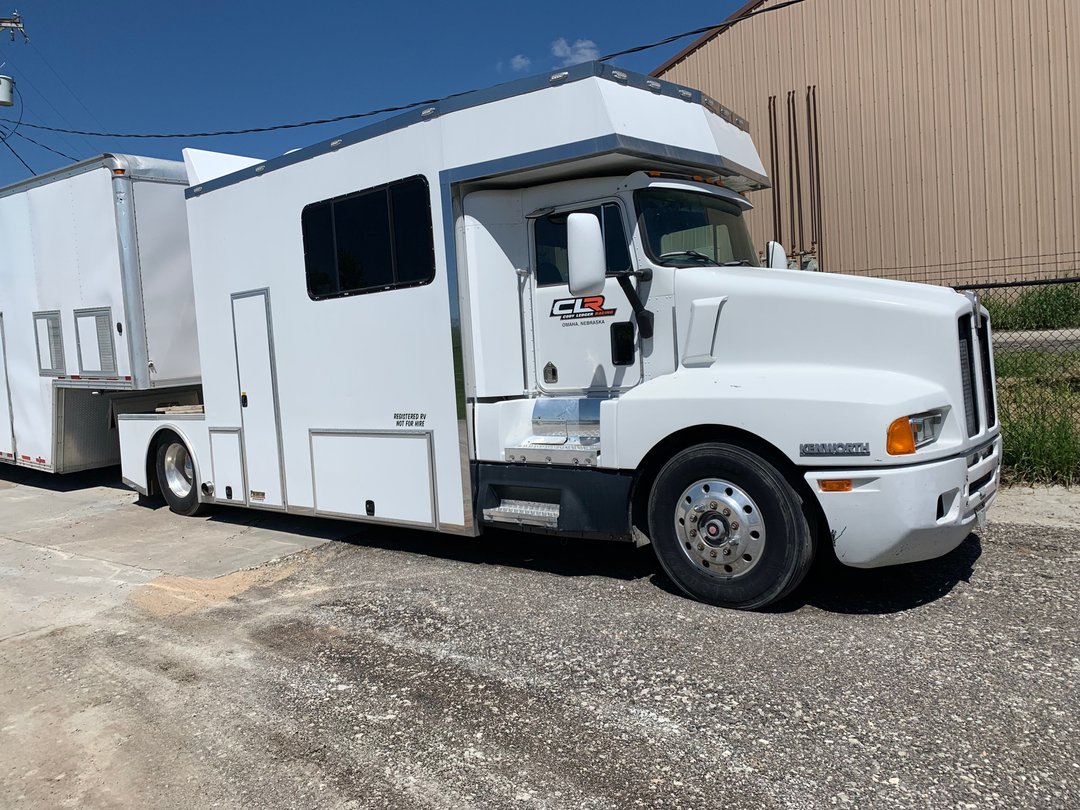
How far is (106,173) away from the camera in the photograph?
28.1 ft

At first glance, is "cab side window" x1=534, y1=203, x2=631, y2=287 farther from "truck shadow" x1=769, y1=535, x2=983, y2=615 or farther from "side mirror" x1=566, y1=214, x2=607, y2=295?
"truck shadow" x1=769, y1=535, x2=983, y2=615

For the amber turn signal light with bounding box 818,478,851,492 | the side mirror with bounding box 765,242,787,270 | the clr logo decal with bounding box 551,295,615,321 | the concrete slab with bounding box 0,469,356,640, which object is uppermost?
the side mirror with bounding box 765,242,787,270

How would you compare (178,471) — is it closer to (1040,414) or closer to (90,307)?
(90,307)

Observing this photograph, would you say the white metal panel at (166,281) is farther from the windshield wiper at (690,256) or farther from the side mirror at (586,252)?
the windshield wiper at (690,256)

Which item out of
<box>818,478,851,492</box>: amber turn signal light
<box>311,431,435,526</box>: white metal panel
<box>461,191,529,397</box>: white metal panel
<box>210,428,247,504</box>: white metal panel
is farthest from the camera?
<box>210,428,247,504</box>: white metal panel

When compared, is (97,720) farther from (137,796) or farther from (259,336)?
(259,336)

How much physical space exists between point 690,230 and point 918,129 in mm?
12338

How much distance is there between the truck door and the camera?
5.41m

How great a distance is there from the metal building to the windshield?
11.6 meters

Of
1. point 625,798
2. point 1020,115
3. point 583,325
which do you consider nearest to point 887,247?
point 1020,115

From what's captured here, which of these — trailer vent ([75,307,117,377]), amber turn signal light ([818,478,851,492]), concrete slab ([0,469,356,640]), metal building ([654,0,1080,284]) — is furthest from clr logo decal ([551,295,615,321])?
metal building ([654,0,1080,284])

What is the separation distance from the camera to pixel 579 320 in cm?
562

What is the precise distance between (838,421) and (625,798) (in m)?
2.26

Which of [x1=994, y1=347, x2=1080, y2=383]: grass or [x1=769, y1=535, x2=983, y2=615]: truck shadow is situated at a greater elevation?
[x1=994, y1=347, x2=1080, y2=383]: grass
